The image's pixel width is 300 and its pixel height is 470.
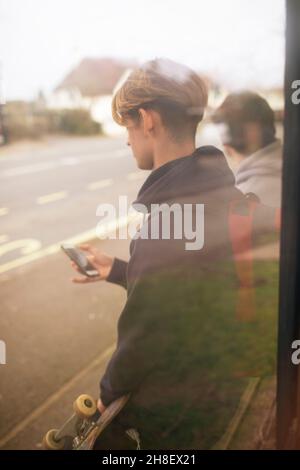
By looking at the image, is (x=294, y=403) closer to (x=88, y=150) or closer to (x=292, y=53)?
(x=292, y=53)

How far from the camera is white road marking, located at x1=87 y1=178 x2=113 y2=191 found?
8.62 meters

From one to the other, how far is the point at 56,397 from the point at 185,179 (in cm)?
185

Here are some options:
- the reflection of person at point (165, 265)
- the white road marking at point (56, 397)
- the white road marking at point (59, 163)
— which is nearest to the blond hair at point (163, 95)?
the reflection of person at point (165, 265)

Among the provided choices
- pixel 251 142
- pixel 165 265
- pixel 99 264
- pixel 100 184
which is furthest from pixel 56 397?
pixel 100 184

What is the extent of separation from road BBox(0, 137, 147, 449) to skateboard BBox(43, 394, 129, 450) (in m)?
0.66

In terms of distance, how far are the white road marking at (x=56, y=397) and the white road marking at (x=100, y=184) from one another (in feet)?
17.7

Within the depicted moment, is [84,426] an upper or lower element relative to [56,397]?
upper

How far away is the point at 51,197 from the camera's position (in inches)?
316

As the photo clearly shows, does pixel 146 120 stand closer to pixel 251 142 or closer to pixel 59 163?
pixel 251 142

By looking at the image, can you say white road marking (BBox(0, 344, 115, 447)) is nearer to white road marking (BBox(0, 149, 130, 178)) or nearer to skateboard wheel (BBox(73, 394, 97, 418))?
skateboard wheel (BBox(73, 394, 97, 418))

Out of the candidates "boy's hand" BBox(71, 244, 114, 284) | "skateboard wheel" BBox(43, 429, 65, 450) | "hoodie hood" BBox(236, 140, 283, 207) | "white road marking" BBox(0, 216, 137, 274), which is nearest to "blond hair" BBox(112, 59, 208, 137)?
"boy's hand" BBox(71, 244, 114, 284)
